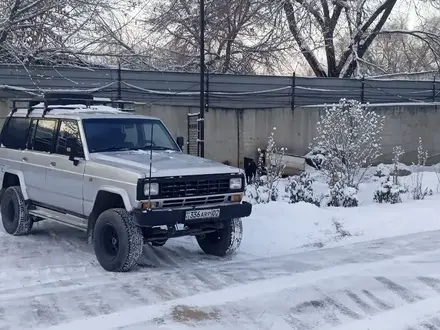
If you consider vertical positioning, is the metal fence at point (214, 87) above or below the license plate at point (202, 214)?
above

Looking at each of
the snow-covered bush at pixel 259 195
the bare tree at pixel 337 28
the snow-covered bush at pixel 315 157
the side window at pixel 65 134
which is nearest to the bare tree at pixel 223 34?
the bare tree at pixel 337 28

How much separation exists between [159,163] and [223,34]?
14336 millimetres

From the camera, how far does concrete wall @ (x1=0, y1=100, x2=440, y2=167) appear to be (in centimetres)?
1705

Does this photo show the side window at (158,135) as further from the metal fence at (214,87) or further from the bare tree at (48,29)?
the metal fence at (214,87)

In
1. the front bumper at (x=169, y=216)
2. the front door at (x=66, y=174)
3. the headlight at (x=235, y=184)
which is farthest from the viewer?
the front door at (x=66, y=174)

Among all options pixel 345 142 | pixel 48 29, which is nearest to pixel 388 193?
pixel 345 142

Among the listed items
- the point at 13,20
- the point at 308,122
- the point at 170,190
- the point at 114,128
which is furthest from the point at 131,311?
the point at 308,122

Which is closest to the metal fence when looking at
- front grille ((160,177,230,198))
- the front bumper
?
front grille ((160,177,230,198))

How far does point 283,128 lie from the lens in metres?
18.7

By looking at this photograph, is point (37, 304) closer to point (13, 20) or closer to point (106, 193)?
point (106, 193)

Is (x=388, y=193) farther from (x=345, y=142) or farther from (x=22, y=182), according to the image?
(x=22, y=182)

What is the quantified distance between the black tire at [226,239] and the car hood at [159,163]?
0.80 meters

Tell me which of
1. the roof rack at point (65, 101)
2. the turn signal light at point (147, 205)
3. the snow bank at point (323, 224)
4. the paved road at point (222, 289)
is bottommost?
the paved road at point (222, 289)

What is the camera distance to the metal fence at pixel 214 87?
632 inches
